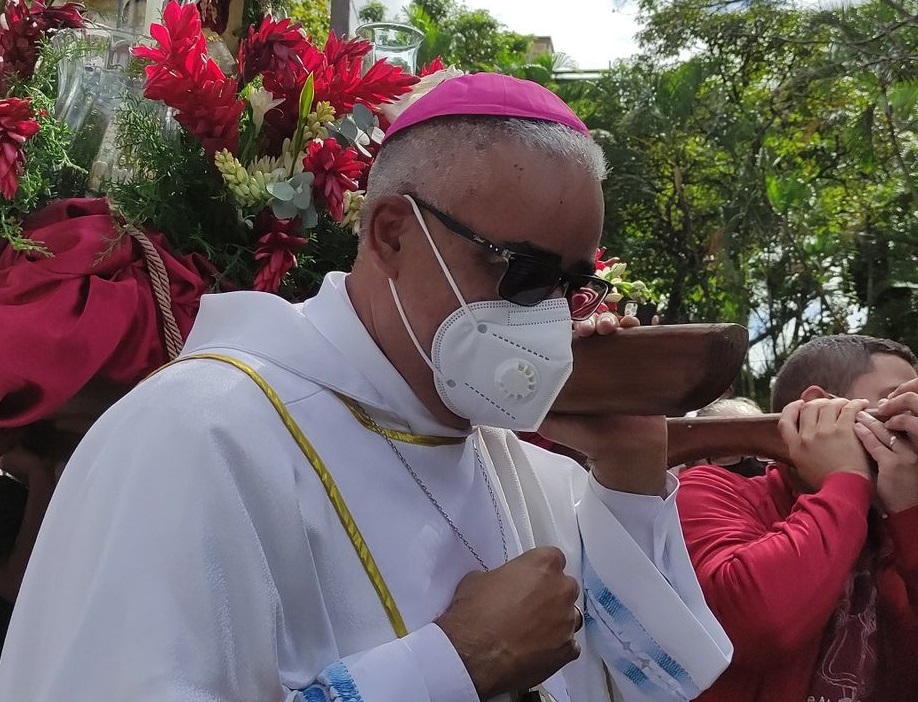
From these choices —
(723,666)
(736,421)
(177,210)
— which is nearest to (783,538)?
(736,421)

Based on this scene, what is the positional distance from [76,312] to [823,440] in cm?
183

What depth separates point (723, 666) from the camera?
207cm

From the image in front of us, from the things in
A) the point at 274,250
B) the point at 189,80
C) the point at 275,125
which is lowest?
the point at 274,250

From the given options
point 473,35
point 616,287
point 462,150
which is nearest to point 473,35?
point 473,35

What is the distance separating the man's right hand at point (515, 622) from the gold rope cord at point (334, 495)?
0.26 feet

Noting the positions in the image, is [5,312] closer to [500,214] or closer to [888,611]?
[500,214]

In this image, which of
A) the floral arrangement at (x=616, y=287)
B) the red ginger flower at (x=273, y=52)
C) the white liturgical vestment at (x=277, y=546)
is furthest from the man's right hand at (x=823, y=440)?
the red ginger flower at (x=273, y=52)

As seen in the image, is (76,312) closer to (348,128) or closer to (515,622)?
(348,128)

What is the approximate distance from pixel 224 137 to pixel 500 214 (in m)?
0.87

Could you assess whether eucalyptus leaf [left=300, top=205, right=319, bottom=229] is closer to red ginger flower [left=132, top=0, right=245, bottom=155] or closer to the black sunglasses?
red ginger flower [left=132, top=0, right=245, bottom=155]

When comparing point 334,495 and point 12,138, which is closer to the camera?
point 334,495

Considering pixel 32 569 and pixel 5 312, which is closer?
pixel 32 569

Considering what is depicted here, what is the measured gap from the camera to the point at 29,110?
2188 mm

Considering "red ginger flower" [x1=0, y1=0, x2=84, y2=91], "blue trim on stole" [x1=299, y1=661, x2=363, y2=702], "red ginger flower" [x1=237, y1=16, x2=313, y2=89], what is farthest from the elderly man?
"red ginger flower" [x1=0, y1=0, x2=84, y2=91]
